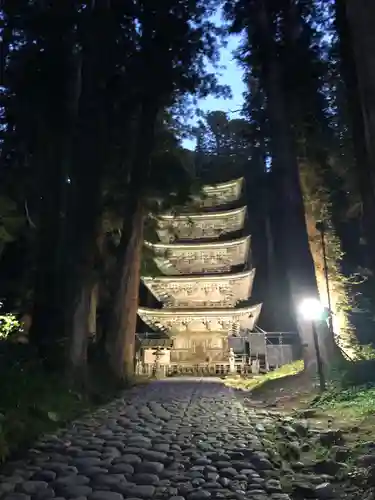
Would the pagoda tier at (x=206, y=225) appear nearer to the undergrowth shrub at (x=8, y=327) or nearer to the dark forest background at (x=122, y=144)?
the dark forest background at (x=122, y=144)

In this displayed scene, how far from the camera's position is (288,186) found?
886cm

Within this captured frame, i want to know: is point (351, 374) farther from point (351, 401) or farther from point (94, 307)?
point (94, 307)

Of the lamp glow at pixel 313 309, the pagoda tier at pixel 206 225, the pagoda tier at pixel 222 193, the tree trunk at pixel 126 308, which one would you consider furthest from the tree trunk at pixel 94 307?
the pagoda tier at pixel 222 193

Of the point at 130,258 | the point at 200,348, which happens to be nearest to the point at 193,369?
the point at 200,348

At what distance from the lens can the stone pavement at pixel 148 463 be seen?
2760mm

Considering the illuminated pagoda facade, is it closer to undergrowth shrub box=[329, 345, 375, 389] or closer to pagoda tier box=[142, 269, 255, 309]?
pagoda tier box=[142, 269, 255, 309]

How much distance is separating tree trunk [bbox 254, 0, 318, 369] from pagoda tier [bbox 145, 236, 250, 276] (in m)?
8.29

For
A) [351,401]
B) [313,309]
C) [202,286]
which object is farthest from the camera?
[202,286]

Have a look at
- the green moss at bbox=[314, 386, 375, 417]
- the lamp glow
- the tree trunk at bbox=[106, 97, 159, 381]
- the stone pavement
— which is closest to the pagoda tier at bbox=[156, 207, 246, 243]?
the tree trunk at bbox=[106, 97, 159, 381]

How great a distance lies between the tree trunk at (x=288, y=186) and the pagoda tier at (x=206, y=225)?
867 cm

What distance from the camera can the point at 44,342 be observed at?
6.32m

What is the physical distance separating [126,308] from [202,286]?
835cm

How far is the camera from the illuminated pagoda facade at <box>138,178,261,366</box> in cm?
1742

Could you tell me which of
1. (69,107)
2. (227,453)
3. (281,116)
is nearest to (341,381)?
(227,453)
